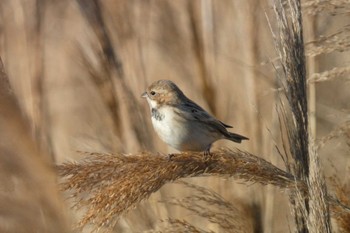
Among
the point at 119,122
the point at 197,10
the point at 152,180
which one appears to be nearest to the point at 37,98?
the point at 119,122

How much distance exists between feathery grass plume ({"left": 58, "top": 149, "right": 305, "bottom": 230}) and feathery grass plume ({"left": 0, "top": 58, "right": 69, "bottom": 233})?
19.9 inches

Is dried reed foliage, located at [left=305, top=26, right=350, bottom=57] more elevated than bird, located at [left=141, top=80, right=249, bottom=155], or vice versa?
dried reed foliage, located at [left=305, top=26, right=350, bottom=57]

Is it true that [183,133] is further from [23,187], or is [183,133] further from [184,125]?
[23,187]

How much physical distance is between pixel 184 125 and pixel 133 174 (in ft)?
4.84

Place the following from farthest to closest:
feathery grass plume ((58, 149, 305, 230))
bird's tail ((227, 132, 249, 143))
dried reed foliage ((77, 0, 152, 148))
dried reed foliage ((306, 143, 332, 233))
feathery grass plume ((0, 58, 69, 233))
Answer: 1. bird's tail ((227, 132, 249, 143))
2. dried reed foliage ((77, 0, 152, 148))
3. dried reed foliage ((306, 143, 332, 233))
4. feathery grass plume ((58, 149, 305, 230))
5. feathery grass plume ((0, 58, 69, 233))

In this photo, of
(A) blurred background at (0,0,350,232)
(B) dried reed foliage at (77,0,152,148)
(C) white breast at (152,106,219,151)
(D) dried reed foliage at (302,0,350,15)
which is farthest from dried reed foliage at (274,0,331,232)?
(C) white breast at (152,106,219,151)

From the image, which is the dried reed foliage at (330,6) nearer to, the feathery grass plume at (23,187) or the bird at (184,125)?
the bird at (184,125)

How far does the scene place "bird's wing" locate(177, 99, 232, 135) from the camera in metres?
3.07

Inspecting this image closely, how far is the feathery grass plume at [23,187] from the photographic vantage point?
101 cm

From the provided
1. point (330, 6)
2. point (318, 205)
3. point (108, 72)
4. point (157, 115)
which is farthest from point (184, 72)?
point (318, 205)

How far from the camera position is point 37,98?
2.73 metres

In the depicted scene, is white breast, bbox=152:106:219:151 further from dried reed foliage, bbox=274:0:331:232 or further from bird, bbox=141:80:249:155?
dried reed foliage, bbox=274:0:331:232

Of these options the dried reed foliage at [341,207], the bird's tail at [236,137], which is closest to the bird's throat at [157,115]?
the bird's tail at [236,137]

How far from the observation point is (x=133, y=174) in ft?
5.67
